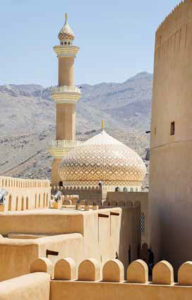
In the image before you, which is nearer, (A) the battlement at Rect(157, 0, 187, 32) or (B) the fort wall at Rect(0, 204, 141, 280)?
(B) the fort wall at Rect(0, 204, 141, 280)

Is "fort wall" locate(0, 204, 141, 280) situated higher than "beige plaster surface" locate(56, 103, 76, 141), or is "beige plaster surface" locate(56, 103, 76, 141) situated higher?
"beige plaster surface" locate(56, 103, 76, 141)

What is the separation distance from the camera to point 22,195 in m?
14.9

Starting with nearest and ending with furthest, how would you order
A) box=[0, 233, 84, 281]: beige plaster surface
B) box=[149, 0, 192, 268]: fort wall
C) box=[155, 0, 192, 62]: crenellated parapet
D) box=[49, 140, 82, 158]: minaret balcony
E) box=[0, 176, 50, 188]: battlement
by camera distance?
box=[0, 233, 84, 281]: beige plaster surface → box=[149, 0, 192, 268]: fort wall → box=[155, 0, 192, 62]: crenellated parapet → box=[0, 176, 50, 188]: battlement → box=[49, 140, 82, 158]: minaret balcony

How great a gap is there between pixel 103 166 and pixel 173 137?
546 inches

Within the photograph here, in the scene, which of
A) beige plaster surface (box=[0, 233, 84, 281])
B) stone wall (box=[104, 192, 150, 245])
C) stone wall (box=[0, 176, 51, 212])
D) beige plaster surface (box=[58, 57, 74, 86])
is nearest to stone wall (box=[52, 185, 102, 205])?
stone wall (box=[104, 192, 150, 245])

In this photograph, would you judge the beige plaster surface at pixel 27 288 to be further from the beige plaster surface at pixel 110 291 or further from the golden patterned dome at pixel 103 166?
the golden patterned dome at pixel 103 166

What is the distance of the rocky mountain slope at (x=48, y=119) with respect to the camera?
259 ft

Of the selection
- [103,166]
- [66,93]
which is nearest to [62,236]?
[103,166]

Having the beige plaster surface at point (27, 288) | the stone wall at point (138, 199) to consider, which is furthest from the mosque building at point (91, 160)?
the beige plaster surface at point (27, 288)

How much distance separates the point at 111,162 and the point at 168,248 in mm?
13233

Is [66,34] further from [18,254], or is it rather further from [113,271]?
[113,271]

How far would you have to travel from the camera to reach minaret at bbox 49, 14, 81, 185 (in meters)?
30.4

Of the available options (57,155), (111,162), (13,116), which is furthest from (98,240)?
(13,116)

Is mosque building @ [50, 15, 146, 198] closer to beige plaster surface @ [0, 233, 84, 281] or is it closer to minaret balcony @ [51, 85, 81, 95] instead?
minaret balcony @ [51, 85, 81, 95]
